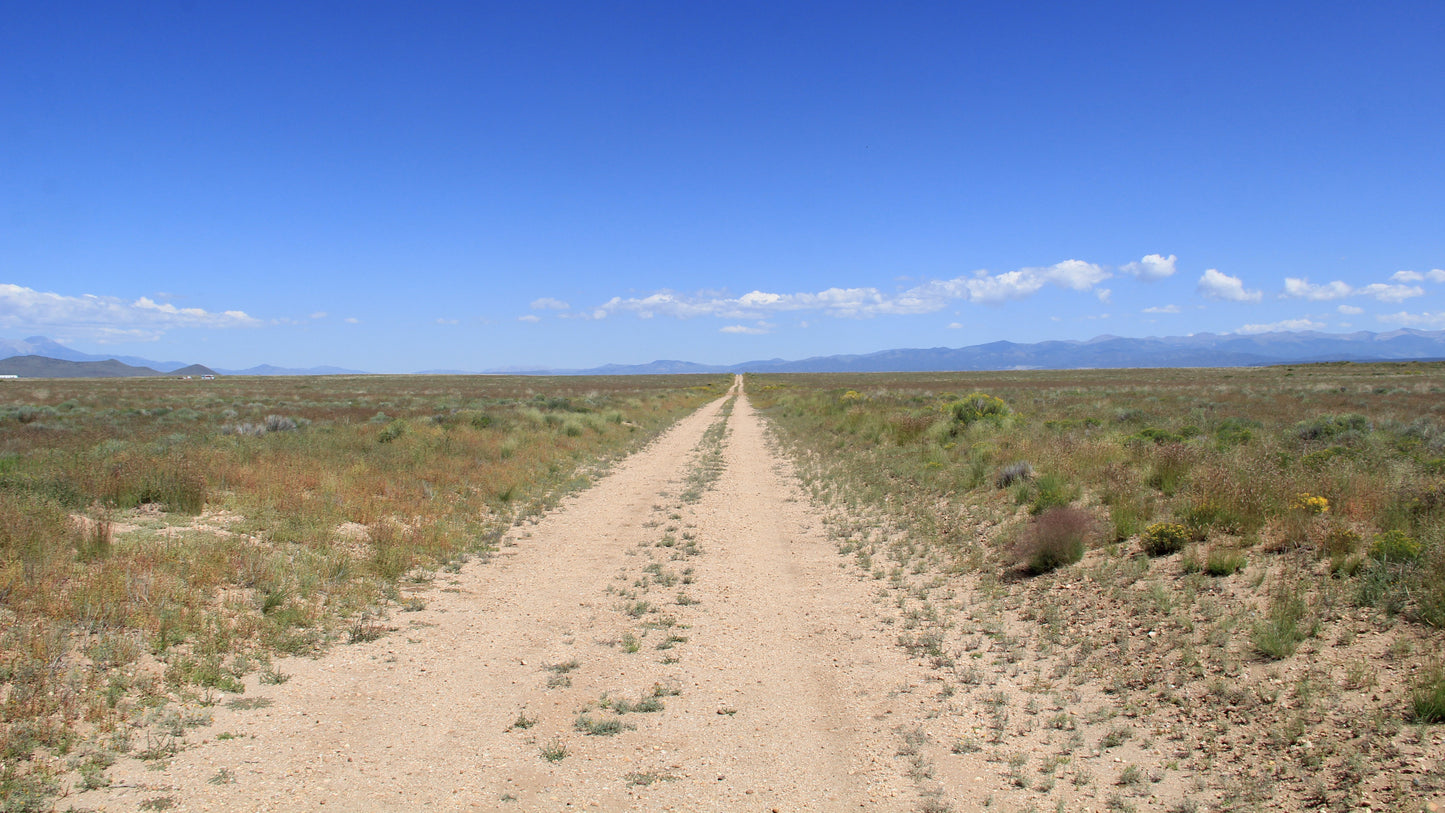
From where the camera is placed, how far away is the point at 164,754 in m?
4.31

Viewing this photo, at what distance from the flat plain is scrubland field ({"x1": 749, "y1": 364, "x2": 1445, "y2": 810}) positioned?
1.3 inches

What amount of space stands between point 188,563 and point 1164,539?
1044cm

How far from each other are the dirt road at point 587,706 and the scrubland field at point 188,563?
404 millimetres

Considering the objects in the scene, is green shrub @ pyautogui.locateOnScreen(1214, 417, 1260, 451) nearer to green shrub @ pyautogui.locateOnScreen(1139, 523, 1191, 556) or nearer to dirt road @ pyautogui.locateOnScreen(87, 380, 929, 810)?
green shrub @ pyautogui.locateOnScreen(1139, 523, 1191, 556)

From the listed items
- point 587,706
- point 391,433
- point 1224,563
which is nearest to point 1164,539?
point 1224,563

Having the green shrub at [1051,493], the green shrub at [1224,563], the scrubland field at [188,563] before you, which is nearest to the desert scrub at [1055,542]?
the green shrub at [1051,493]

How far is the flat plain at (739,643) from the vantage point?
4203 mm

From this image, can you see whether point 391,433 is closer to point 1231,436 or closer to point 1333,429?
point 1231,436

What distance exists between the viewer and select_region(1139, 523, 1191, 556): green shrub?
767 centimetres

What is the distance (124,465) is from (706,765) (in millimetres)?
10711

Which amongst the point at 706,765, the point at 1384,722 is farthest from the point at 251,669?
the point at 1384,722

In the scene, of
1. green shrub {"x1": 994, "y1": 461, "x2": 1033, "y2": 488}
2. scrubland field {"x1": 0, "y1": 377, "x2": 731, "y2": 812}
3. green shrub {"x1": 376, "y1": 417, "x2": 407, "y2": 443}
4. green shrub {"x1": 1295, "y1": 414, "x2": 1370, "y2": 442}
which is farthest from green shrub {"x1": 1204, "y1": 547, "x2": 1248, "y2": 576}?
green shrub {"x1": 376, "y1": 417, "x2": 407, "y2": 443}

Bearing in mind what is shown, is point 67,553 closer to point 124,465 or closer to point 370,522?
point 370,522

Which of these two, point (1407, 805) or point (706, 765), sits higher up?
point (1407, 805)
